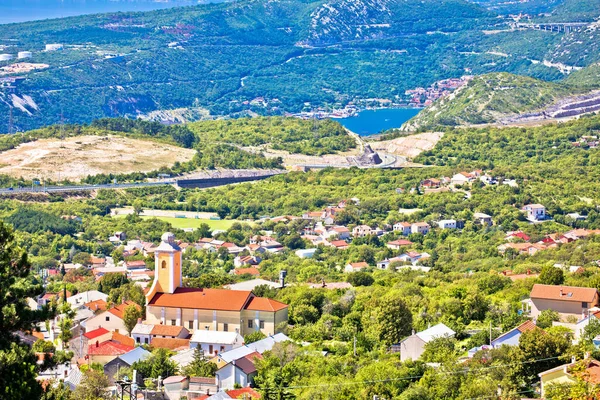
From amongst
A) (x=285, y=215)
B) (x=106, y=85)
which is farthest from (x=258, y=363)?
(x=106, y=85)

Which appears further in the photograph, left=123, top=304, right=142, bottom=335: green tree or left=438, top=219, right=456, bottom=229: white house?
left=438, top=219, right=456, bottom=229: white house

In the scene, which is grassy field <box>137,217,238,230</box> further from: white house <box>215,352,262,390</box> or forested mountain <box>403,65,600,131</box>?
forested mountain <box>403,65,600,131</box>

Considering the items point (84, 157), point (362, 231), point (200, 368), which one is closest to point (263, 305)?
point (200, 368)

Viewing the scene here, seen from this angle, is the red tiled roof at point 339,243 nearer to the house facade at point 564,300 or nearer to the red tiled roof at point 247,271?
the red tiled roof at point 247,271

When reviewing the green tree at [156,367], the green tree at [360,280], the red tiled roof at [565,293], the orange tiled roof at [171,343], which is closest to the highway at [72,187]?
the green tree at [360,280]

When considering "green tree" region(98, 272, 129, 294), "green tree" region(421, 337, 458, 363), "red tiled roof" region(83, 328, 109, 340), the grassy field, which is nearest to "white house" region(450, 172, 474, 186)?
the grassy field

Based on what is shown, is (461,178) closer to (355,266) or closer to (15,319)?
(355,266)
